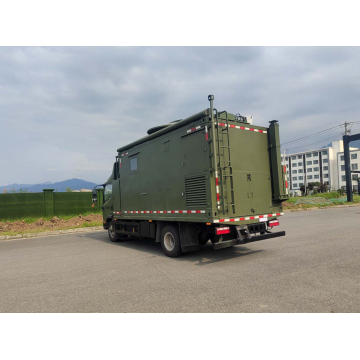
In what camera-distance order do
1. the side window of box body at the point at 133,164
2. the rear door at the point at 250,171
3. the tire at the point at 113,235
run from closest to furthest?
the rear door at the point at 250,171, the side window of box body at the point at 133,164, the tire at the point at 113,235

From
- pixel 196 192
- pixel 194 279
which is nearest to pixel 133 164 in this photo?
pixel 196 192

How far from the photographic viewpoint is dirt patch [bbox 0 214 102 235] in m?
15.9

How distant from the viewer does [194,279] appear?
5.57 m

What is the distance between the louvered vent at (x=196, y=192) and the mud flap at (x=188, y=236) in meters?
0.64

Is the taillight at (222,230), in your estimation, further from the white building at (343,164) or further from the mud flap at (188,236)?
the white building at (343,164)

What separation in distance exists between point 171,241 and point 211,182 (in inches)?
88.7

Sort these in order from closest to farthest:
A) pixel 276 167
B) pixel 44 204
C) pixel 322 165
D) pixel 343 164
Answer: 1. pixel 276 167
2. pixel 44 204
3. pixel 343 164
4. pixel 322 165

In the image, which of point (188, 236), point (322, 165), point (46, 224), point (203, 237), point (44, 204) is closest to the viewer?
point (188, 236)

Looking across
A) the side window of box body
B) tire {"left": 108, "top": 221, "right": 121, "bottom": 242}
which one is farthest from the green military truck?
tire {"left": 108, "top": 221, "right": 121, "bottom": 242}

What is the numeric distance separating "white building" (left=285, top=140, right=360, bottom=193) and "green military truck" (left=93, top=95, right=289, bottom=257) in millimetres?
95163

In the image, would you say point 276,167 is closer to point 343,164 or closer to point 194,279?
point 194,279

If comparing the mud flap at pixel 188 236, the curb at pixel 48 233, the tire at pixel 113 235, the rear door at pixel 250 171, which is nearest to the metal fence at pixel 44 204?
the curb at pixel 48 233

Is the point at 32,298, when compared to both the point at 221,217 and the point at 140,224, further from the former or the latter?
the point at 140,224

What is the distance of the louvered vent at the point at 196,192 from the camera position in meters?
6.85
